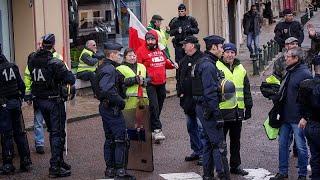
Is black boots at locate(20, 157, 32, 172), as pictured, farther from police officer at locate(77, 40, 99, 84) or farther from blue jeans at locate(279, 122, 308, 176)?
police officer at locate(77, 40, 99, 84)

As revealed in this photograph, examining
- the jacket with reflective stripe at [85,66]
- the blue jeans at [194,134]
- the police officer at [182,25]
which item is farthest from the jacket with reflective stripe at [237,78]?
the police officer at [182,25]

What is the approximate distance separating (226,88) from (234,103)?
1.21 ft

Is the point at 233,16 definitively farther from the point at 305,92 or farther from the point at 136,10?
the point at 305,92

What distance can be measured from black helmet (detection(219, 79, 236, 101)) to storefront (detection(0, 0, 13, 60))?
8080 millimetres

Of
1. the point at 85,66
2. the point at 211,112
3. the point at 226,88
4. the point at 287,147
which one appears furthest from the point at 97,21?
the point at 211,112

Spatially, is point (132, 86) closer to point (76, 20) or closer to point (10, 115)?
point (10, 115)

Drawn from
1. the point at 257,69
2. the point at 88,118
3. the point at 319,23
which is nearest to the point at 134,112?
the point at 88,118

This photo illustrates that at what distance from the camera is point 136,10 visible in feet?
66.0

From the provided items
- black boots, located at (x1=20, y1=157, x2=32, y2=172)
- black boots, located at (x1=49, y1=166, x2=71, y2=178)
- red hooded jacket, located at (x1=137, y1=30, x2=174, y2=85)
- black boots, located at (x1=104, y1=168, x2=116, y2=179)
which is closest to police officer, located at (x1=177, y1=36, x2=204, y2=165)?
red hooded jacket, located at (x1=137, y1=30, x2=174, y2=85)

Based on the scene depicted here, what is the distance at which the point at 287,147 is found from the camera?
1005cm

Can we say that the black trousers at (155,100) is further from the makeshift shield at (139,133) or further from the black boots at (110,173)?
the black boots at (110,173)

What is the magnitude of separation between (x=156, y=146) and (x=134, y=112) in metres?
2.01

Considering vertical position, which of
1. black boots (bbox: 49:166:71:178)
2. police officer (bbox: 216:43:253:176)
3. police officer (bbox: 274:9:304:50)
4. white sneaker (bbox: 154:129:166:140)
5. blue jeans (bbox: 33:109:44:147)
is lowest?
black boots (bbox: 49:166:71:178)

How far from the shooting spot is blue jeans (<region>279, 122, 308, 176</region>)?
32.4 feet
